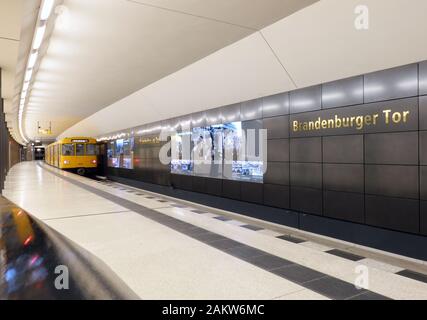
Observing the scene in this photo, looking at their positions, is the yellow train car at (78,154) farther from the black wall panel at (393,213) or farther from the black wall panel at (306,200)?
the black wall panel at (393,213)

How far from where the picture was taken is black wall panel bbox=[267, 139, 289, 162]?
5.97 metres

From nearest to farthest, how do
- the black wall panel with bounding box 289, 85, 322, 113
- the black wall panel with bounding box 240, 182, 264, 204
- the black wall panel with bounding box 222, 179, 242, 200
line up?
the black wall panel with bounding box 289, 85, 322, 113 < the black wall panel with bounding box 240, 182, 264, 204 < the black wall panel with bounding box 222, 179, 242, 200

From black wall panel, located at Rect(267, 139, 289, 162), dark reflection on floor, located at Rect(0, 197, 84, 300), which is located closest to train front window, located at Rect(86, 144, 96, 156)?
black wall panel, located at Rect(267, 139, 289, 162)

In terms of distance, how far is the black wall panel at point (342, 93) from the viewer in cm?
460

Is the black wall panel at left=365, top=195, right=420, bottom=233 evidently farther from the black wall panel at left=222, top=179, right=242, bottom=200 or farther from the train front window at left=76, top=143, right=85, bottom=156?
the train front window at left=76, top=143, right=85, bottom=156

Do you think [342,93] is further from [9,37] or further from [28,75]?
[28,75]

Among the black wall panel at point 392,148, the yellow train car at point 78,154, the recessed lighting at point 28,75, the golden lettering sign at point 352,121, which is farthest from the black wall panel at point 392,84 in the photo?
the yellow train car at point 78,154

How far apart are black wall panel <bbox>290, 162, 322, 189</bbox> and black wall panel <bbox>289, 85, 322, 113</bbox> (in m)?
0.97

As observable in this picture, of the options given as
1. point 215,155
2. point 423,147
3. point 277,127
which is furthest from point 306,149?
point 215,155

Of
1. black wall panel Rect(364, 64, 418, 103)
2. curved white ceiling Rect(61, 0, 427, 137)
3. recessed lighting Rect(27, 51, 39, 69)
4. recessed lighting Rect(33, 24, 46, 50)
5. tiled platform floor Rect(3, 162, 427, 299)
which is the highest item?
recessed lighting Rect(27, 51, 39, 69)

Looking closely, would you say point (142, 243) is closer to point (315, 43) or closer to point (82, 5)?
point (82, 5)

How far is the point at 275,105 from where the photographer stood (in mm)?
6164

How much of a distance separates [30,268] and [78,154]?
1844 centimetres

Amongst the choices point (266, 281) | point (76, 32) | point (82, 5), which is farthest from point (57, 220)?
point (266, 281)
